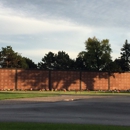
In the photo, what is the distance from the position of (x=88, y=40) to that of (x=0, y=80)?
2142cm

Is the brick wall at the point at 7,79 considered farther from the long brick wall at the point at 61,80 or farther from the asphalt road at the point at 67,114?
the asphalt road at the point at 67,114

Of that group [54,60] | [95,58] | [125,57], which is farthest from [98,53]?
[54,60]

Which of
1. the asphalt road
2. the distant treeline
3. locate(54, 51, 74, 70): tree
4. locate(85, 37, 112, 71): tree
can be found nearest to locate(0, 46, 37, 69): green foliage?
the distant treeline

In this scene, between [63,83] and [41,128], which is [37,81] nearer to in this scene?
[63,83]

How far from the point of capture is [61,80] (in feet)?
196

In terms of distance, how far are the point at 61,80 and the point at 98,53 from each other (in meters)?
11.2

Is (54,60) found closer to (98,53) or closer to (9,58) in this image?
(9,58)

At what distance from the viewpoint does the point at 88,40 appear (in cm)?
6762

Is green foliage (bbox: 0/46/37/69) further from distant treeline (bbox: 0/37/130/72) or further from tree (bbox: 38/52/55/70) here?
tree (bbox: 38/52/55/70)

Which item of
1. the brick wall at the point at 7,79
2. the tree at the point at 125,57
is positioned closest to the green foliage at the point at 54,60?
the tree at the point at 125,57

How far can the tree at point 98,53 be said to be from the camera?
65.7 meters

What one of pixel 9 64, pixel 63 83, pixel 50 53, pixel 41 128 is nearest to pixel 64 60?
pixel 50 53

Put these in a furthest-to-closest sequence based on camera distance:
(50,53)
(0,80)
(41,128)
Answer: (50,53) → (0,80) → (41,128)

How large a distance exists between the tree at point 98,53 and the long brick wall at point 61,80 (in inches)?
154
